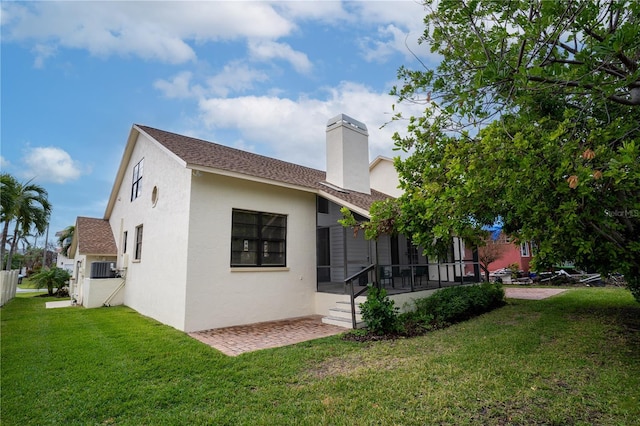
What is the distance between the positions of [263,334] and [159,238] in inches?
193

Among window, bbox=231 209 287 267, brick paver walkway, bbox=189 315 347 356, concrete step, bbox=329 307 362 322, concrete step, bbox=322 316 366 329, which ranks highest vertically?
window, bbox=231 209 287 267

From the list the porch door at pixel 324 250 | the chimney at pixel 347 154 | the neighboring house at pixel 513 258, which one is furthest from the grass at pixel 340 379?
the neighboring house at pixel 513 258

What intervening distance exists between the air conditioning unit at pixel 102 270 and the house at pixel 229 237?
0.12 feet

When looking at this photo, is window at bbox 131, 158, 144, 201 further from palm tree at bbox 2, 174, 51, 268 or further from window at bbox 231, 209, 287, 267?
palm tree at bbox 2, 174, 51, 268

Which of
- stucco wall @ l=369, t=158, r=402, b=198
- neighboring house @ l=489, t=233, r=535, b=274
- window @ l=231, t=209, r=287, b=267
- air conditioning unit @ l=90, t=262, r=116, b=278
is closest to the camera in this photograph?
window @ l=231, t=209, r=287, b=267

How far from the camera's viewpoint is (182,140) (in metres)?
11.6

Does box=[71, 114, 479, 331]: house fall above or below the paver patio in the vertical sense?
above

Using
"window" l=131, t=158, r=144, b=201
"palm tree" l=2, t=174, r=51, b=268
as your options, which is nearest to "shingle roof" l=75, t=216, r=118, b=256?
"palm tree" l=2, t=174, r=51, b=268

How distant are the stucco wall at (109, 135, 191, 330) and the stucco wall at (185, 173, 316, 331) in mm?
333

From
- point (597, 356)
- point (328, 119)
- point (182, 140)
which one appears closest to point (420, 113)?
point (597, 356)

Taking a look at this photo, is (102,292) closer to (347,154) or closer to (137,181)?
(137,181)

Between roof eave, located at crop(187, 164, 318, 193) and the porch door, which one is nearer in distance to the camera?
roof eave, located at crop(187, 164, 318, 193)

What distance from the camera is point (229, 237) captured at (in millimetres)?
8922

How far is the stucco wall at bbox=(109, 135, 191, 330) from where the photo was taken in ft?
28.2
